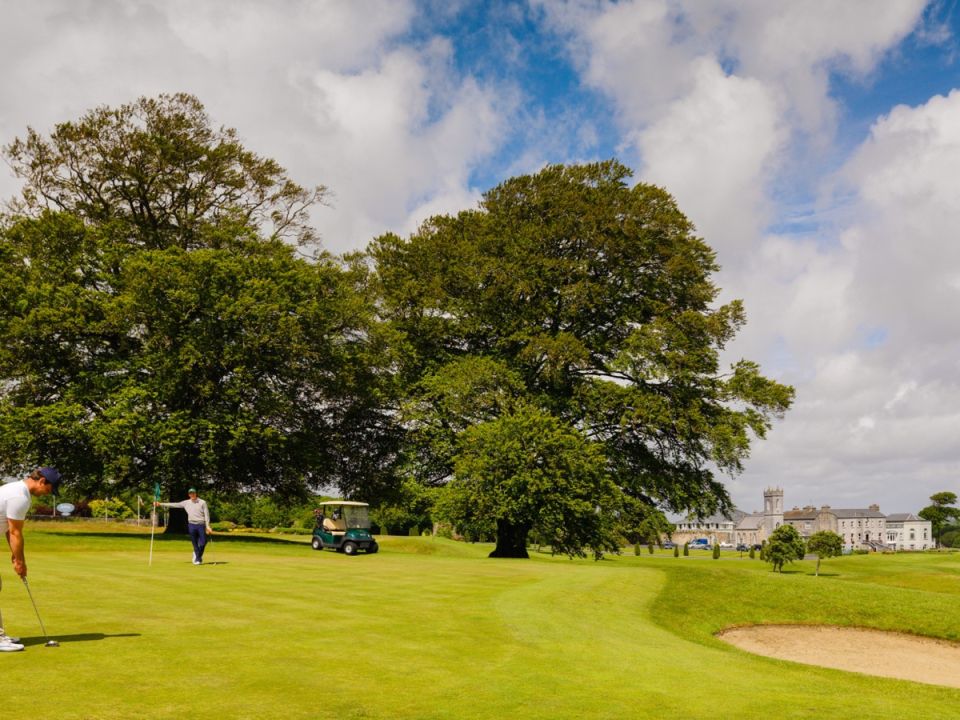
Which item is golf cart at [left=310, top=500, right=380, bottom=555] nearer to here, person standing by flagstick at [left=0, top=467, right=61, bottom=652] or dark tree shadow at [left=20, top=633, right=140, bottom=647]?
dark tree shadow at [left=20, top=633, right=140, bottom=647]

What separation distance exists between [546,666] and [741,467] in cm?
3258

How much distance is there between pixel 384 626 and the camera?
1330 cm

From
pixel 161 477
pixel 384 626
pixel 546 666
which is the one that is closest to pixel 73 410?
pixel 161 477

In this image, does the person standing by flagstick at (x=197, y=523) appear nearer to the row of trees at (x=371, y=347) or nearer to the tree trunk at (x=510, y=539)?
Answer: the row of trees at (x=371, y=347)

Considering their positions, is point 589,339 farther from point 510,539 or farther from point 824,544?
point 824,544

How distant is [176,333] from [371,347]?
10657 millimetres

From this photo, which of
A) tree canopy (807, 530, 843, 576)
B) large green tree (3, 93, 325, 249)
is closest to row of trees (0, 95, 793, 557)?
large green tree (3, 93, 325, 249)

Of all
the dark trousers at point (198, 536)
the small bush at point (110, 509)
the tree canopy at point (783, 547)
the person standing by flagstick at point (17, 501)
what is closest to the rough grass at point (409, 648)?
the person standing by flagstick at point (17, 501)

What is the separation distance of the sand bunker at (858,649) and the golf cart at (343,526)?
59.7 ft

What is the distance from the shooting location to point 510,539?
42.5 metres

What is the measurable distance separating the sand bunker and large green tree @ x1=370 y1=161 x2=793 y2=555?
17.9m

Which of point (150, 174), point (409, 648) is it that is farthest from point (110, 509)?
point (409, 648)

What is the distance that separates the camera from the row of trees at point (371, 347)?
36594mm

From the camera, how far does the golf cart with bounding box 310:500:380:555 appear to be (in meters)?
34.4
